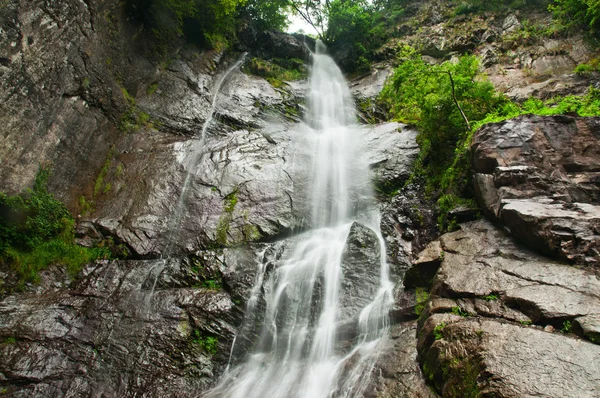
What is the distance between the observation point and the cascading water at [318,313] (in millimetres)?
6006

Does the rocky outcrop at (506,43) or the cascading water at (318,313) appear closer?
the cascading water at (318,313)

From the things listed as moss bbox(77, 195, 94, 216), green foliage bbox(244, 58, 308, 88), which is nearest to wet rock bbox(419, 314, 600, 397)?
moss bbox(77, 195, 94, 216)

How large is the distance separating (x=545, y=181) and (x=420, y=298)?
332 cm

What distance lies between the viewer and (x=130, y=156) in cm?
1084

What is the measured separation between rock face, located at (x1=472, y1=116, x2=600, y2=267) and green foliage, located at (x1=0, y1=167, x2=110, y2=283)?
9285 mm

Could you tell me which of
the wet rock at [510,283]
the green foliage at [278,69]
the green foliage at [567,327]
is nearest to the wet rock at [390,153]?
the wet rock at [510,283]

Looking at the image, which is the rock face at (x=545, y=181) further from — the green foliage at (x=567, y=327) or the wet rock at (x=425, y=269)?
the wet rock at (x=425, y=269)

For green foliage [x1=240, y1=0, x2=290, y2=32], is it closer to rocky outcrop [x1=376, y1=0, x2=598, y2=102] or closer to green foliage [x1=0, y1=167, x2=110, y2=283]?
rocky outcrop [x1=376, y1=0, x2=598, y2=102]

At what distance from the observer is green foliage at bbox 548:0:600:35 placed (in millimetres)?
11600

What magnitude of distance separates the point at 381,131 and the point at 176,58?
10.0 meters

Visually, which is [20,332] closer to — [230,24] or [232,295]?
[232,295]

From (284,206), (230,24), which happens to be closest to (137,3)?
(230,24)

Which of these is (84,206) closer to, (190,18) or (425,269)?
(425,269)

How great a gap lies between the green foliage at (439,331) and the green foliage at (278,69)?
14.2 metres
